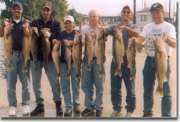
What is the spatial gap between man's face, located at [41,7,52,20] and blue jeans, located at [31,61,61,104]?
469 mm

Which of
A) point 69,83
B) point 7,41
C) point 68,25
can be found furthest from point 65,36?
point 7,41

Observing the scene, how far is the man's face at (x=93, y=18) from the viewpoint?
212 inches

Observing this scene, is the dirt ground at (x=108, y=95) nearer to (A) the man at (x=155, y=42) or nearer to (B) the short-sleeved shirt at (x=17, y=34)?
(A) the man at (x=155, y=42)

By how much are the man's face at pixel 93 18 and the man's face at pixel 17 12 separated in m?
0.73

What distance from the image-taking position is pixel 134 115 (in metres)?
5.48

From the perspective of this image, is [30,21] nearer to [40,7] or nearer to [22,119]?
[40,7]

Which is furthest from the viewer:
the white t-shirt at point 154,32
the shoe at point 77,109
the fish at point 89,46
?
the shoe at point 77,109

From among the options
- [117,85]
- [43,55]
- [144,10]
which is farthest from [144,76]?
[43,55]

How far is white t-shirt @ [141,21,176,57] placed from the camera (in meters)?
5.32

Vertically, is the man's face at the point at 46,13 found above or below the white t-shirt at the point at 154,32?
above

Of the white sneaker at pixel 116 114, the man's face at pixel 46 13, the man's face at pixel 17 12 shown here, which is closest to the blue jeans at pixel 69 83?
the white sneaker at pixel 116 114

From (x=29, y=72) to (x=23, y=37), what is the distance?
37cm

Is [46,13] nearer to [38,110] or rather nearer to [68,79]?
[68,79]

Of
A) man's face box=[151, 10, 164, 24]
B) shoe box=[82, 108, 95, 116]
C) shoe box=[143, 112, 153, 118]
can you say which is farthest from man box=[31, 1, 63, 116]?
man's face box=[151, 10, 164, 24]
